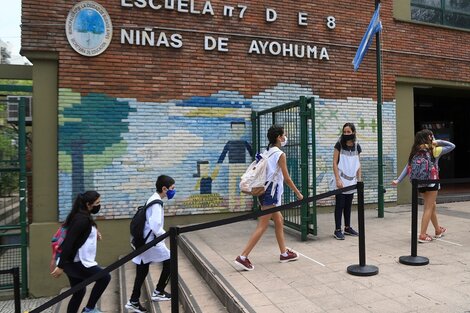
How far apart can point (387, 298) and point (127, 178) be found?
16.9ft

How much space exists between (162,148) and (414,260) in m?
4.78

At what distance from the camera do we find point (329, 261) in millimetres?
5203

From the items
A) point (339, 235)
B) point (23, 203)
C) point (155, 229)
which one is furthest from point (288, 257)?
point (23, 203)

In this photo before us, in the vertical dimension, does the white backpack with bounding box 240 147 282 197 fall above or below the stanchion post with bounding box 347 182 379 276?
above

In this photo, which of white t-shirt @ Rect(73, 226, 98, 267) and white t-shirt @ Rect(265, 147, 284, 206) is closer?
white t-shirt @ Rect(73, 226, 98, 267)

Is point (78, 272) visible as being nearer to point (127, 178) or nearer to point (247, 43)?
point (127, 178)

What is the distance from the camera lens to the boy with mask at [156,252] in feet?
14.9

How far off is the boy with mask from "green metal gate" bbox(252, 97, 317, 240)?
8.15 ft

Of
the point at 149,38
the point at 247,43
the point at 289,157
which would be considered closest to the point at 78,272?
the point at 289,157

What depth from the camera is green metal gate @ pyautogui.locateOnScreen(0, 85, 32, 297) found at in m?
7.04

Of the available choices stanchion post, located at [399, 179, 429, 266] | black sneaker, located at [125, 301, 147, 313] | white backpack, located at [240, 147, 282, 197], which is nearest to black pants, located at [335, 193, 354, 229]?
stanchion post, located at [399, 179, 429, 266]

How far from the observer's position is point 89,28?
7430 millimetres

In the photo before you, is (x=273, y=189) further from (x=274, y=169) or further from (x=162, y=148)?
(x=162, y=148)

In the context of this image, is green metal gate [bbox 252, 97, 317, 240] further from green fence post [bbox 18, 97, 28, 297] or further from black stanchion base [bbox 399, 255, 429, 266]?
green fence post [bbox 18, 97, 28, 297]
